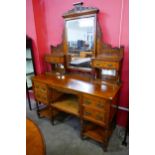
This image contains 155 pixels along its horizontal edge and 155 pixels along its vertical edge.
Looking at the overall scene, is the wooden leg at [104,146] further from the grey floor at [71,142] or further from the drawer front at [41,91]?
the drawer front at [41,91]

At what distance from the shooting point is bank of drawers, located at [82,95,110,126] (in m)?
1.49

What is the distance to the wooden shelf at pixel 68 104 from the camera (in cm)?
189

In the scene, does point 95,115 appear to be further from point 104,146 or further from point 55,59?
point 55,59

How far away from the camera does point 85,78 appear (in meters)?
2.04

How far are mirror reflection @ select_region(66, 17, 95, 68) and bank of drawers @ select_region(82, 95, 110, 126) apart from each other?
25.0 inches

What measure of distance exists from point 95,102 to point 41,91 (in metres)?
1.02

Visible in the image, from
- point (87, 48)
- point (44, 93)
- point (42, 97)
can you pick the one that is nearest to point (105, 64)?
point (87, 48)

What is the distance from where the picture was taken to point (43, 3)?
7.47 ft

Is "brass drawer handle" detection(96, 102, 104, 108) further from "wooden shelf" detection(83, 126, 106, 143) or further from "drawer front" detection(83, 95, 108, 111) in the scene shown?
"wooden shelf" detection(83, 126, 106, 143)

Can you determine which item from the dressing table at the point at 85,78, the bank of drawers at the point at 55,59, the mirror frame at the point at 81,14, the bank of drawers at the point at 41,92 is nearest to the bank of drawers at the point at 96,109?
the dressing table at the point at 85,78
